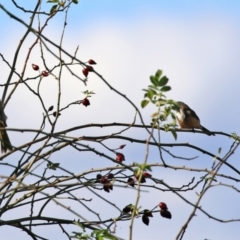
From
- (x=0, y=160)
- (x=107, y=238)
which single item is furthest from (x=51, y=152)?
(x=107, y=238)

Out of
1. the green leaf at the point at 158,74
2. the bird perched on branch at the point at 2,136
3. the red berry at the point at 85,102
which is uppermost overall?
the red berry at the point at 85,102

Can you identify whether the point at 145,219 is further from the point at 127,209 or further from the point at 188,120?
the point at 188,120

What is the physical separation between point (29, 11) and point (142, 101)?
1487 mm

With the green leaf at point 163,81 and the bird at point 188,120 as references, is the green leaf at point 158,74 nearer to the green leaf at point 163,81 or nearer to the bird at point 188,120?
the green leaf at point 163,81

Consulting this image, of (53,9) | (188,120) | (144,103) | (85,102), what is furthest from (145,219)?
(188,120)

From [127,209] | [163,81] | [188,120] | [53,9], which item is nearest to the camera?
[163,81]

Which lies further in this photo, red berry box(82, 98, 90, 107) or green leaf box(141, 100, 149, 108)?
red berry box(82, 98, 90, 107)

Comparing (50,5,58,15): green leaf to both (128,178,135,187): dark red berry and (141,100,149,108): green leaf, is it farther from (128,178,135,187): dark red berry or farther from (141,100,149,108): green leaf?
(141,100,149,108): green leaf

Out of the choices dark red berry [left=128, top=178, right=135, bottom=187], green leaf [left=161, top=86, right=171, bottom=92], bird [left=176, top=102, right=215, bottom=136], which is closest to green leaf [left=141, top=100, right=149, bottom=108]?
green leaf [left=161, top=86, right=171, bottom=92]

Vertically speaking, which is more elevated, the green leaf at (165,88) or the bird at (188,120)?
the bird at (188,120)

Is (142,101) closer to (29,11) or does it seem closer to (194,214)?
(194,214)

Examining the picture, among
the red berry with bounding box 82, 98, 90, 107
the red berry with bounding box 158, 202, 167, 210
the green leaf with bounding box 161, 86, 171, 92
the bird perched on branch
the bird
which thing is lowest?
the green leaf with bounding box 161, 86, 171, 92

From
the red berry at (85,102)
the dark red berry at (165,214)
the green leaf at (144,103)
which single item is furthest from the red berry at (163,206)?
the red berry at (85,102)

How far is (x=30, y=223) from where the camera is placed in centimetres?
427
